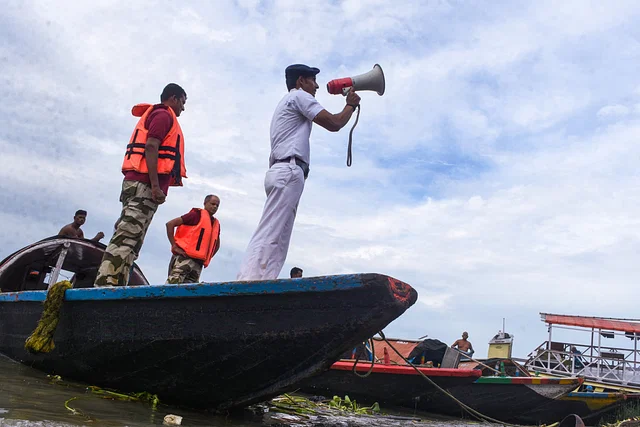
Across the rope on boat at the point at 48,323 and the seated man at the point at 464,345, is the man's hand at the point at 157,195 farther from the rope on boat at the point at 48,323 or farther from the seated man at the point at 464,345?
the seated man at the point at 464,345

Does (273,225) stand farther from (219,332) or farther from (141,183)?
(141,183)

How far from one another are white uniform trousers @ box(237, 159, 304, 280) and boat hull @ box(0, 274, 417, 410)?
36cm

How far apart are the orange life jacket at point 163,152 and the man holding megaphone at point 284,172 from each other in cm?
100

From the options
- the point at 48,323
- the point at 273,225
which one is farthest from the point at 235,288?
the point at 48,323

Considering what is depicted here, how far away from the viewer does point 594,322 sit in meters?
19.7

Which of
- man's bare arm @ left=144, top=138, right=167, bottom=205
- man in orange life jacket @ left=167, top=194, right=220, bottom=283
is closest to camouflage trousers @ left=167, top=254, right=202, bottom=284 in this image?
man in orange life jacket @ left=167, top=194, right=220, bottom=283

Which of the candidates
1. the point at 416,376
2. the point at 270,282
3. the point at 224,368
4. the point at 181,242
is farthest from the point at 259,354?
the point at 416,376

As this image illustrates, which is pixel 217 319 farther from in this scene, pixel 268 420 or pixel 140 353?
pixel 268 420

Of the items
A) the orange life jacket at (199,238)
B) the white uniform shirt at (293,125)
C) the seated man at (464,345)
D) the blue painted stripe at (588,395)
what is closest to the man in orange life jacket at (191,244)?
the orange life jacket at (199,238)

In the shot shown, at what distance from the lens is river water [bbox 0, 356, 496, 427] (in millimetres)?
2473

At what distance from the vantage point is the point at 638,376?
Answer: 18.3 metres

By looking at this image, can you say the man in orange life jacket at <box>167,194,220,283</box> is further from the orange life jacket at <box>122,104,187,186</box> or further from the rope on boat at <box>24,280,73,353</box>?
the rope on boat at <box>24,280,73,353</box>

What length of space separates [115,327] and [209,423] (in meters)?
1.02

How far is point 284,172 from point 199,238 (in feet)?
8.58
